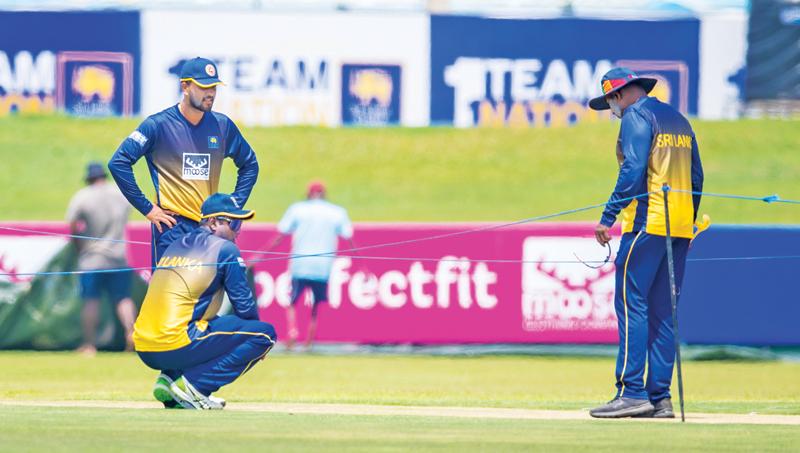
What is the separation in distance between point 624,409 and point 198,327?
246 centimetres

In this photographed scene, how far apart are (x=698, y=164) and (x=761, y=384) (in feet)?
13.8

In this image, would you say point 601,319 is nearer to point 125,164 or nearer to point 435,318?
point 435,318

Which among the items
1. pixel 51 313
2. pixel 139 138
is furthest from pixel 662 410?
pixel 51 313

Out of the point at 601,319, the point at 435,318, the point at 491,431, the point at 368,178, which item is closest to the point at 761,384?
the point at 601,319

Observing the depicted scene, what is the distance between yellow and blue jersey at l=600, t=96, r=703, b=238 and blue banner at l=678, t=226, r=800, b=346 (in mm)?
6046

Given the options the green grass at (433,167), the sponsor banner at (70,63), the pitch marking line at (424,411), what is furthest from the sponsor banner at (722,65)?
the pitch marking line at (424,411)

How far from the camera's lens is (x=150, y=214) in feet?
30.3

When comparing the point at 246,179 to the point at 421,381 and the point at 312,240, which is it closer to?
the point at 421,381

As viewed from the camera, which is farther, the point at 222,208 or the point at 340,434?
the point at 222,208

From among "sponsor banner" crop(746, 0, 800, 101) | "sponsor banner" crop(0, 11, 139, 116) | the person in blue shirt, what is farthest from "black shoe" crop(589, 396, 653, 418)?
"sponsor banner" crop(0, 11, 139, 116)

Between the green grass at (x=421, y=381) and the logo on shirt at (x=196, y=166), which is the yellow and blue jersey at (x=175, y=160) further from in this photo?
the green grass at (x=421, y=381)

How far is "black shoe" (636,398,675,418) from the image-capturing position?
8805 mm

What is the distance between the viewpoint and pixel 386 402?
32.8 ft

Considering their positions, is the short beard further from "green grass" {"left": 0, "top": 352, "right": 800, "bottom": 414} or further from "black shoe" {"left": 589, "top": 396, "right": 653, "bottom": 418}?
"black shoe" {"left": 589, "top": 396, "right": 653, "bottom": 418}
